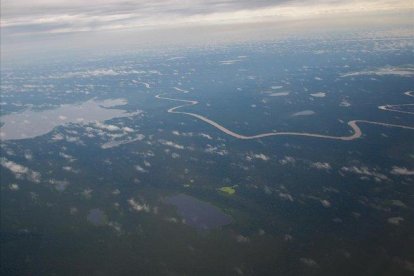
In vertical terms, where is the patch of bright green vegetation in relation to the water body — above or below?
above

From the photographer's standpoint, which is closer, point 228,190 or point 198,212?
point 198,212

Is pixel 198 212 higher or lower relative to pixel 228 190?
lower

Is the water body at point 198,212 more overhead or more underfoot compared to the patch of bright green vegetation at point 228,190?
more underfoot

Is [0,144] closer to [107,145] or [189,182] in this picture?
[107,145]

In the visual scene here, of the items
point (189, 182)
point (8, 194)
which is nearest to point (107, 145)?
point (8, 194)

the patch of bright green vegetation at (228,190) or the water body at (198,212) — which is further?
the patch of bright green vegetation at (228,190)

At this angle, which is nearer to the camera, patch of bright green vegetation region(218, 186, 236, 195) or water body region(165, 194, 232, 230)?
water body region(165, 194, 232, 230)

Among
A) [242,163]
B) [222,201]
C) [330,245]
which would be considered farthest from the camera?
[242,163]

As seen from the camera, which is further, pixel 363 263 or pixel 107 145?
pixel 107 145
